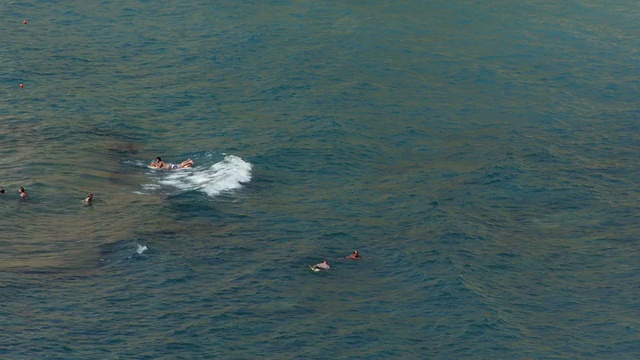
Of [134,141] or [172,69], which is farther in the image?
[172,69]

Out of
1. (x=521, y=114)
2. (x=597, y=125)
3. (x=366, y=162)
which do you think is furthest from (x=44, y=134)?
(x=597, y=125)

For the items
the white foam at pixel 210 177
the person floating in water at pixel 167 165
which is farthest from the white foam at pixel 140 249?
the person floating in water at pixel 167 165

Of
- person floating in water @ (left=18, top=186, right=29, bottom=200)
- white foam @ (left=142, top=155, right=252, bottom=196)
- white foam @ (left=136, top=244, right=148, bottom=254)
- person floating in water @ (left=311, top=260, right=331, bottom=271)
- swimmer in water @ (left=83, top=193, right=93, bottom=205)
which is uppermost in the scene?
person floating in water @ (left=18, top=186, right=29, bottom=200)

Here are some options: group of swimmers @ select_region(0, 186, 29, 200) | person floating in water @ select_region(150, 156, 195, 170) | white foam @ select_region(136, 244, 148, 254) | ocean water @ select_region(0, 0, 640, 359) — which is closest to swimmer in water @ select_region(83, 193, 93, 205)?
ocean water @ select_region(0, 0, 640, 359)

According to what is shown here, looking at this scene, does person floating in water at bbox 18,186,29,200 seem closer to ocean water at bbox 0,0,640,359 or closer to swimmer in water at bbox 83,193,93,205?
ocean water at bbox 0,0,640,359

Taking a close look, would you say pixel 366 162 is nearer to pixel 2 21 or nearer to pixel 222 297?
pixel 222 297

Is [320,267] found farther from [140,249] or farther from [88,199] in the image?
[88,199]
